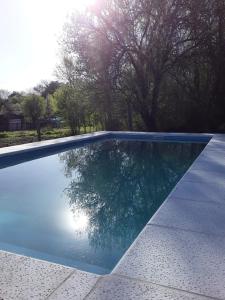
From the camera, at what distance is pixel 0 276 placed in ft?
5.39

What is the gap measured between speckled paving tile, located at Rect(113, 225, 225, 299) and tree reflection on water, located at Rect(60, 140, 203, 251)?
2.52 feet

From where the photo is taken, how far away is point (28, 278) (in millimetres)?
1627

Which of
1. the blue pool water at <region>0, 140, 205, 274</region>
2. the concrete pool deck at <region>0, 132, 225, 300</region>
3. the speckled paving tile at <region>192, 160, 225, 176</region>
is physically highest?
the speckled paving tile at <region>192, 160, 225, 176</region>

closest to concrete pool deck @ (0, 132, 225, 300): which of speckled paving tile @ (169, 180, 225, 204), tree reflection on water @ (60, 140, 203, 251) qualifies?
speckled paving tile @ (169, 180, 225, 204)

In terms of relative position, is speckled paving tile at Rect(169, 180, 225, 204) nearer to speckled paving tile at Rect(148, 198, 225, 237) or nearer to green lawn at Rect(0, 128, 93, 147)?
speckled paving tile at Rect(148, 198, 225, 237)

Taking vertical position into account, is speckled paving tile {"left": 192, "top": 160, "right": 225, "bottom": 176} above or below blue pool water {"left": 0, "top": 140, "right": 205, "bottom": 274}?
above

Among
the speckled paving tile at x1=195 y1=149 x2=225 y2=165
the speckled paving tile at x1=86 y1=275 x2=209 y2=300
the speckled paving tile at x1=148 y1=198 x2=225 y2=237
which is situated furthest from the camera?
the speckled paving tile at x1=195 y1=149 x2=225 y2=165

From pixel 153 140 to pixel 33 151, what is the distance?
3.84 meters

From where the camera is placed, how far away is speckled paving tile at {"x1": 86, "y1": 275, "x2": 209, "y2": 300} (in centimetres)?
146

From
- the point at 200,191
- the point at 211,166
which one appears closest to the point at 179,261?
the point at 200,191

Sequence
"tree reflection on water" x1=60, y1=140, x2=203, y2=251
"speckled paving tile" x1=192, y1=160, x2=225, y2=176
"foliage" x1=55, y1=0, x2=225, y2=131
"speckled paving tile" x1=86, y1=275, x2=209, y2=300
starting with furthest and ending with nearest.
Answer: "foliage" x1=55, y1=0, x2=225, y2=131 < "speckled paving tile" x1=192, y1=160, x2=225, y2=176 < "tree reflection on water" x1=60, y1=140, x2=203, y2=251 < "speckled paving tile" x1=86, y1=275, x2=209, y2=300

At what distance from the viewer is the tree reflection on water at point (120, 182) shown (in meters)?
3.20

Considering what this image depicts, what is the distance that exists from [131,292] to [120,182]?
11.2ft

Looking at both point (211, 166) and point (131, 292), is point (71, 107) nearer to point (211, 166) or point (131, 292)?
point (211, 166)
